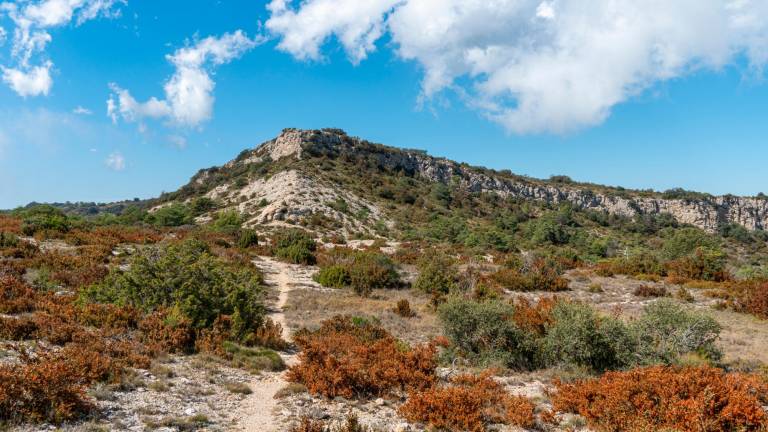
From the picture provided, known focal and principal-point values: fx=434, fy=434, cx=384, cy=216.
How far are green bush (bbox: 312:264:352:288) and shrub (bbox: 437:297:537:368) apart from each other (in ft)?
33.1

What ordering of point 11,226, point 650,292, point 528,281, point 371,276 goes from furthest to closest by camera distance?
point 11,226 < point 528,281 < point 371,276 < point 650,292

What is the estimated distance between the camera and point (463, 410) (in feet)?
21.8

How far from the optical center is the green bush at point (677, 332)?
402 inches

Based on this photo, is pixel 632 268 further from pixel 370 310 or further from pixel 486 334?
pixel 486 334

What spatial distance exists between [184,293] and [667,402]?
34.1ft

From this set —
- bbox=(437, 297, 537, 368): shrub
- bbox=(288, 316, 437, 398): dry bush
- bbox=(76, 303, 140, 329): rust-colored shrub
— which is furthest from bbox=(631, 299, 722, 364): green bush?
bbox=(76, 303, 140, 329): rust-colored shrub

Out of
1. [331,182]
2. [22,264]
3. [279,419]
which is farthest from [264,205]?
[279,419]

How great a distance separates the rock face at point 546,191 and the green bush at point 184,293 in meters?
62.9

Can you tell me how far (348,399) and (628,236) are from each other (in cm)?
6732

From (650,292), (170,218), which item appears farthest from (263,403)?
(170,218)

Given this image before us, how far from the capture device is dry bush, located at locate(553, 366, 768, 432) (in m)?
6.19

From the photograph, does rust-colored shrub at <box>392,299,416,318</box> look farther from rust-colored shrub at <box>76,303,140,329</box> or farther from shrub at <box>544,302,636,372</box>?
rust-colored shrub at <box>76,303,140,329</box>

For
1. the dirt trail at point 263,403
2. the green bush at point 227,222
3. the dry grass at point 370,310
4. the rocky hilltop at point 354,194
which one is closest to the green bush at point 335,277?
the dry grass at point 370,310

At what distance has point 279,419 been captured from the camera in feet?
21.5
